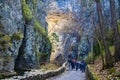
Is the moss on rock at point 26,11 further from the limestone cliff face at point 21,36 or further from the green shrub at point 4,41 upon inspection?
the green shrub at point 4,41

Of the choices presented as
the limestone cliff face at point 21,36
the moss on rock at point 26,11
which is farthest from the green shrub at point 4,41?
the moss on rock at point 26,11

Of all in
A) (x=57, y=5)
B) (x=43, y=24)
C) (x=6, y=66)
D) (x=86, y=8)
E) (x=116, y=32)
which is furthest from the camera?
(x=57, y=5)

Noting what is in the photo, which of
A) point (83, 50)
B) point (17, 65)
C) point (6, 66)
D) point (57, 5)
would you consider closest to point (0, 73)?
point (6, 66)

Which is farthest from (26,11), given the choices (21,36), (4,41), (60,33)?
(60,33)

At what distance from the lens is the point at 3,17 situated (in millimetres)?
30609

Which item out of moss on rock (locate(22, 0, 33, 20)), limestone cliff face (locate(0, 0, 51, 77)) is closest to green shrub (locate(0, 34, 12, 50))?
limestone cliff face (locate(0, 0, 51, 77))

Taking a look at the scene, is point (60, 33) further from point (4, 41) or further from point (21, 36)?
point (4, 41)

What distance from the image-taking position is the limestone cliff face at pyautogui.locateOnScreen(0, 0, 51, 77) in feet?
99.8

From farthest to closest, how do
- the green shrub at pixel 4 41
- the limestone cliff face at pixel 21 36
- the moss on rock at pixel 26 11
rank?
the moss on rock at pixel 26 11 → the limestone cliff face at pixel 21 36 → the green shrub at pixel 4 41

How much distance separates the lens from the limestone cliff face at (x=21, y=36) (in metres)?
30.4

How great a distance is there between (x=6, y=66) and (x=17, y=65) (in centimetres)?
816

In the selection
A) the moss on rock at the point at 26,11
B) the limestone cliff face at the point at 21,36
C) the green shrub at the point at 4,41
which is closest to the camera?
the green shrub at the point at 4,41

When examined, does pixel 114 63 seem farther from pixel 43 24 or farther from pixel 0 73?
pixel 43 24

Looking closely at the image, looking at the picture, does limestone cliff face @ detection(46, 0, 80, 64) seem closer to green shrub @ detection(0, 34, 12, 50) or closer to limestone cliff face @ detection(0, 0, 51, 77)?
limestone cliff face @ detection(0, 0, 51, 77)
